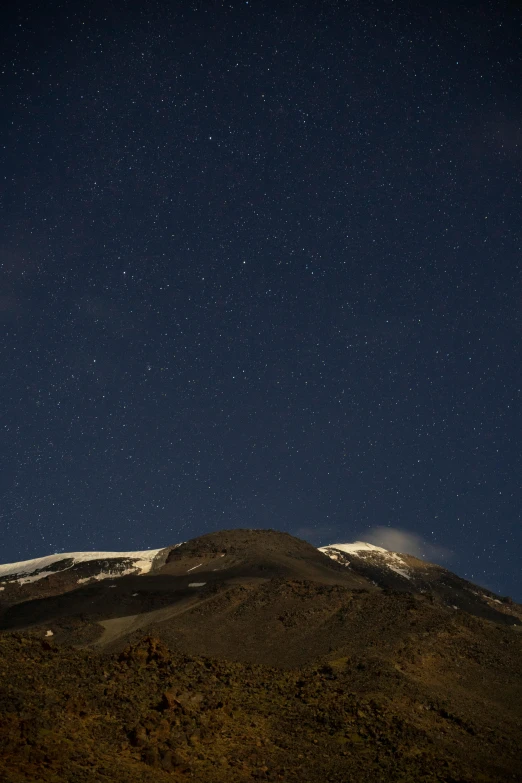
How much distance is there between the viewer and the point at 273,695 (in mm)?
17031

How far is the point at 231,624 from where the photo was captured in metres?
35.8

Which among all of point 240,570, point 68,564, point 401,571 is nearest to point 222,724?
point 240,570

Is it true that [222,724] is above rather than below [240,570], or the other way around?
below

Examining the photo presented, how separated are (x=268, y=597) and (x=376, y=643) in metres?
13.4

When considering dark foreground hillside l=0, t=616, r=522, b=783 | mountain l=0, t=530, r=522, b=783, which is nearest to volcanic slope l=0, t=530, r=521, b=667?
mountain l=0, t=530, r=522, b=783

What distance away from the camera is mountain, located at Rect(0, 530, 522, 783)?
12.1m

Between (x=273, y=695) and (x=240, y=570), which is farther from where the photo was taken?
(x=240, y=570)

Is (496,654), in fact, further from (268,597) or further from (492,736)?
(268,597)

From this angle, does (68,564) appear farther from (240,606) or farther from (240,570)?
(240,606)

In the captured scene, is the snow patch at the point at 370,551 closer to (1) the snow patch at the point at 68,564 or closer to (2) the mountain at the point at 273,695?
(1) the snow patch at the point at 68,564

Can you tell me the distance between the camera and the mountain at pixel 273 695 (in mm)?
12117

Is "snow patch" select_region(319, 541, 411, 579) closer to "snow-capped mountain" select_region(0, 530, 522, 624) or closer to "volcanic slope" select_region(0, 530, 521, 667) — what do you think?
"snow-capped mountain" select_region(0, 530, 522, 624)

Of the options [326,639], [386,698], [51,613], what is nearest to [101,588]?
[51,613]

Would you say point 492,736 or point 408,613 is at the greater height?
point 408,613
